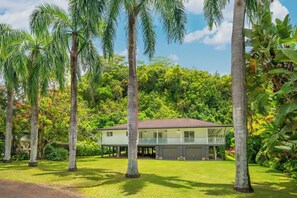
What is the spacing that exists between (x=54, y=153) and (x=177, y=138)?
13.0 metres

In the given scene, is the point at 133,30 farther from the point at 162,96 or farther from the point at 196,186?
the point at 162,96

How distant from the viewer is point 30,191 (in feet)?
39.2

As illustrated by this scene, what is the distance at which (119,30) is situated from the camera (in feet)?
54.0

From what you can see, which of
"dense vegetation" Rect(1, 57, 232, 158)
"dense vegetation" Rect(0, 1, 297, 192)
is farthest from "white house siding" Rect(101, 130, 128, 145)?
"dense vegetation" Rect(1, 57, 232, 158)

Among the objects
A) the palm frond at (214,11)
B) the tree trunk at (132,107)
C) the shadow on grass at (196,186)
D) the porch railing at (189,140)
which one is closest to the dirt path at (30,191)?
the shadow on grass at (196,186)

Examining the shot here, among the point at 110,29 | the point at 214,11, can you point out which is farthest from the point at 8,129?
the point at 214,11

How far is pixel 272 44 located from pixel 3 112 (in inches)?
1008

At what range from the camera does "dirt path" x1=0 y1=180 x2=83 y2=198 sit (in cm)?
1099

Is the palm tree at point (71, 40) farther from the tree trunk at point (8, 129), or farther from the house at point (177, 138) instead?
the house at point (177, 138)

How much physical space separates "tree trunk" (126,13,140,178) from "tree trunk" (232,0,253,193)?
565 cm

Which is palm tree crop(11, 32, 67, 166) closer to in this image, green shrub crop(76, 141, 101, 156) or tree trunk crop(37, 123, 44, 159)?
tree trunk crop(37, 123, 44, 159)

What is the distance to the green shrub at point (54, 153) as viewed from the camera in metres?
29.5

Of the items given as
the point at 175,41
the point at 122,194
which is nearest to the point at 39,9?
the point at 175,41

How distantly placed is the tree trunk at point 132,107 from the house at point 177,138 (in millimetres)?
16321
